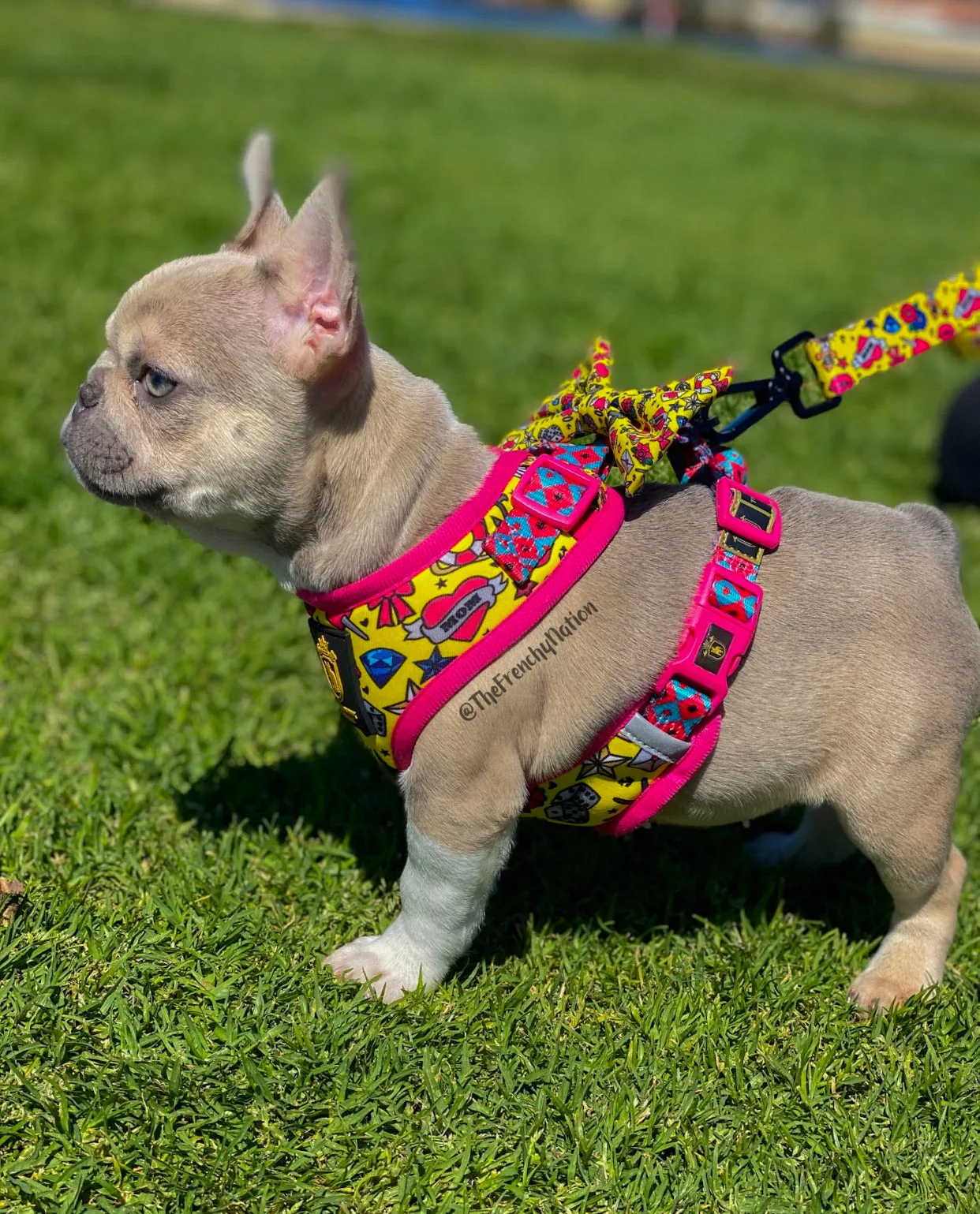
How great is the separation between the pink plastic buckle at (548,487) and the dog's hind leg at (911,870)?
1.03 meters

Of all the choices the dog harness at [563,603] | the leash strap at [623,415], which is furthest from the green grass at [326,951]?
the leash strap at [623,415]

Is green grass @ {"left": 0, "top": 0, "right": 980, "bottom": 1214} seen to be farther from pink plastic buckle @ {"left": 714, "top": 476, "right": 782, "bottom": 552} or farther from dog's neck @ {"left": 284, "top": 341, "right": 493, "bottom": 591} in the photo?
dog's neck @ {"left": 284, "top": 341, "right": 493, "bottom": 591}

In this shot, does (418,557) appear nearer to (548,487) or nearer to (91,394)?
(548,487)

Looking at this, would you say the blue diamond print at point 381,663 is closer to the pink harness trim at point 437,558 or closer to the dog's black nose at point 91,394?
the pink harness trim at point 437,558

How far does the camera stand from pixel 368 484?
114 inches

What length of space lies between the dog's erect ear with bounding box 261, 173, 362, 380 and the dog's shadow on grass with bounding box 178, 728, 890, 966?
1634mm

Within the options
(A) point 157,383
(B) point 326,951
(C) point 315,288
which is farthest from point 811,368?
(B) point 326,951

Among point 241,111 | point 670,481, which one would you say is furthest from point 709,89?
point 670,481

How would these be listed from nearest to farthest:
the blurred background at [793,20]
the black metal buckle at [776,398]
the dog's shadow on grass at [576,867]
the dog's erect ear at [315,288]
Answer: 1. the dog's erect ear at [315,288]
2. the black metal buckle at [776,398]
3. the dog's shadow on grass at [576,867]
4. the blurred background at [793,20]

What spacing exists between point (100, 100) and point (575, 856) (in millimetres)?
12972

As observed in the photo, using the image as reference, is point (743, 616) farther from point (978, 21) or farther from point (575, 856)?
point (978, 21)

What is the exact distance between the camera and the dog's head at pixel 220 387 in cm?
278

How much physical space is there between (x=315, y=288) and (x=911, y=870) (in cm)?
212

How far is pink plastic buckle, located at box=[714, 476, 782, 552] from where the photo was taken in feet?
10.0
